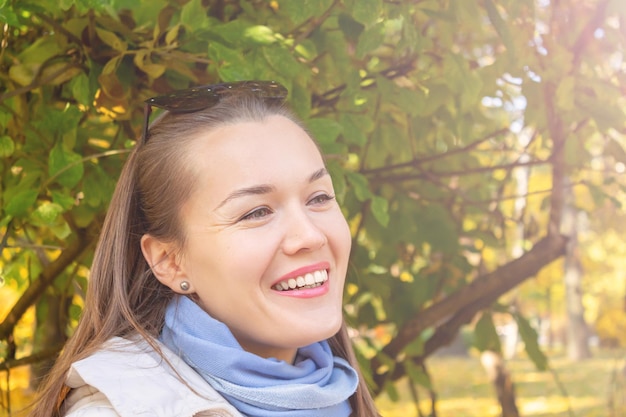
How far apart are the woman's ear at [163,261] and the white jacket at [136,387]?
0.56 ft

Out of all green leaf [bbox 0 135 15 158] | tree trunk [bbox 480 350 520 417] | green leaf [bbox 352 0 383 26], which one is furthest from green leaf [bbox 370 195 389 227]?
tree trunk [bbox 480 350 520 417]

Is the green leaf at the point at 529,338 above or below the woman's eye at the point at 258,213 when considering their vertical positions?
below

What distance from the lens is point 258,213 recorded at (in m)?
1.82

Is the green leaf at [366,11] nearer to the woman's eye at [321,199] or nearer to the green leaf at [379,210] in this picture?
the woman's eye at [321,199]

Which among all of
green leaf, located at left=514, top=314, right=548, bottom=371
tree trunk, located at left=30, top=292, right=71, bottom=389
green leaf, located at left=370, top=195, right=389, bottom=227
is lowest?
green leaf, located at left=514, top=314, right=548, bottom=371

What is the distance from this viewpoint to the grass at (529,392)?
887 cm

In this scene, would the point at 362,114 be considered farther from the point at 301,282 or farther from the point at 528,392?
the point at 528,392

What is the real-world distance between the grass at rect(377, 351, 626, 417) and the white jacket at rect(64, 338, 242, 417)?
457 cm

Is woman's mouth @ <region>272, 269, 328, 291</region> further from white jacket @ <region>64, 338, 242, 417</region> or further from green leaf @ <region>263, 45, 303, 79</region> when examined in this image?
green leaf @ <region>263, 45, 303, 79</region>

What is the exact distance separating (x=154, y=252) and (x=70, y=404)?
373mm

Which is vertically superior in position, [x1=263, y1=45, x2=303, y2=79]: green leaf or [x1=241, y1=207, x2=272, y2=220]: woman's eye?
[x1=263, y1=45, x2=303, y2=79]: green leaf

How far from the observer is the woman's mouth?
1.81m

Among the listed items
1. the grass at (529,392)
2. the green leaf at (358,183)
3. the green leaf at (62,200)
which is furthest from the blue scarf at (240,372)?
the grass at (529,392)

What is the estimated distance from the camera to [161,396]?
1671 millimetres
